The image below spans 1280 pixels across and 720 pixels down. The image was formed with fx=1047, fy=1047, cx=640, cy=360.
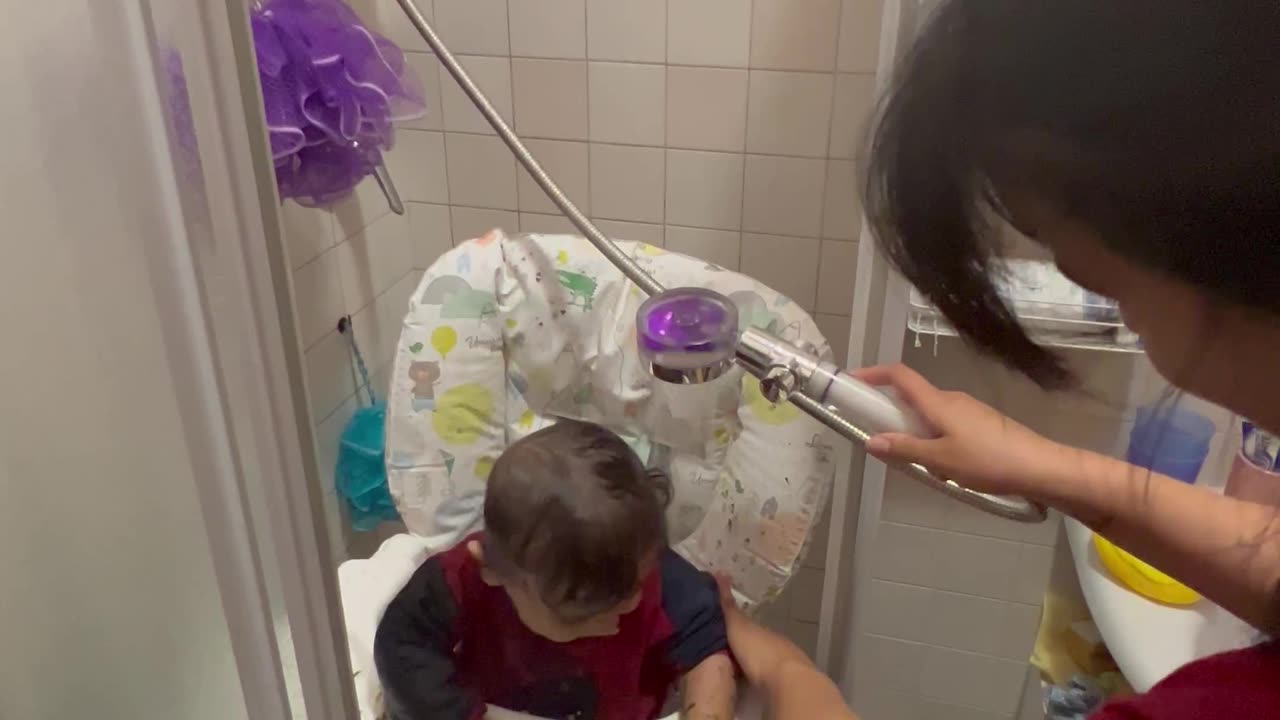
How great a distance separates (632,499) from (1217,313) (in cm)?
63

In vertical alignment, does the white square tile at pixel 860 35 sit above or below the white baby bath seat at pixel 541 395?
above

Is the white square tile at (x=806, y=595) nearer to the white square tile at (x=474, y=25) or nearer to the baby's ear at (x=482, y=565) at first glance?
the baby's ear at (x=482, y=565)

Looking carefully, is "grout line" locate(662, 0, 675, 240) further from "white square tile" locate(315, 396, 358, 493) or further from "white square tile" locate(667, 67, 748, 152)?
"white square tile" locate(315, 396, 358, 493)

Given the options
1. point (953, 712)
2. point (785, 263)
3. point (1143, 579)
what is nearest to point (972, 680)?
point (953, 712)

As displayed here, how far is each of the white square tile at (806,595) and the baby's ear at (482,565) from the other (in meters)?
0.64

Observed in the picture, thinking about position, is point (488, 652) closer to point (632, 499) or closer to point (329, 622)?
point (632, 499)

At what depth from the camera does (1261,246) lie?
363 mm

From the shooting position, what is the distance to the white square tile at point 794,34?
1238 millimetres

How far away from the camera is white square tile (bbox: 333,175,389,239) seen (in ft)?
4.56

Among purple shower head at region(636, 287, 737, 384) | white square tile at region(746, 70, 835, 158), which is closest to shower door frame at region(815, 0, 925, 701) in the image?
purple shower head at region(636, 287, 737, 384)

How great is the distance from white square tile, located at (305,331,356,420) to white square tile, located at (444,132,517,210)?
10.4 inches

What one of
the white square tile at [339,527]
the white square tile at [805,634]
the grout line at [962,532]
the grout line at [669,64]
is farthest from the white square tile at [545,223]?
the white square tile at [805,634]

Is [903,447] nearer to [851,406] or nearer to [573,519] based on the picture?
[851,406]

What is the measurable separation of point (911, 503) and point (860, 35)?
568mm
